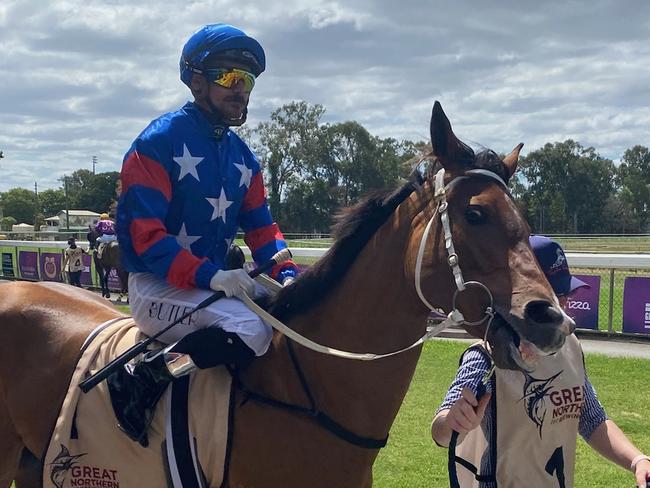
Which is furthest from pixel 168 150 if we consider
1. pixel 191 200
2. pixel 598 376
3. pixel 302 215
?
pixel 302 215

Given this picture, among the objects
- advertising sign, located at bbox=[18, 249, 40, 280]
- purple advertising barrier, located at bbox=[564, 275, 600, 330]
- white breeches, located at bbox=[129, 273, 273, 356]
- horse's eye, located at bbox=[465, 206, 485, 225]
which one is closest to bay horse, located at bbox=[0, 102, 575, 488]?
horse's eye, located at bbox=[465, 206, 485, 225]

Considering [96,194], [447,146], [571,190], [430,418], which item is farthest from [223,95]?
[96,194]

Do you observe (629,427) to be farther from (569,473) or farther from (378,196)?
(378,196)

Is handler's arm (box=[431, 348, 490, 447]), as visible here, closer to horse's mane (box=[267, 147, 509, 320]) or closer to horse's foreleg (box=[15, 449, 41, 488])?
horse's mane (box=[267, 147, 509, 320])

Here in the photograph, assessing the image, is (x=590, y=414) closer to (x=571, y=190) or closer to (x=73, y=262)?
(x=73, y=262)

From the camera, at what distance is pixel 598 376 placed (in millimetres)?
7945

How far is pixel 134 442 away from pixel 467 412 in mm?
1332

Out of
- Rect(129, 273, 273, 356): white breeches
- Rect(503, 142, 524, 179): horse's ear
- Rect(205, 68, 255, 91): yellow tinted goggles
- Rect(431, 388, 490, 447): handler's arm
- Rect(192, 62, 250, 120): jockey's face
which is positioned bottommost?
Rect(431, 388, 490, 447): handler's arm

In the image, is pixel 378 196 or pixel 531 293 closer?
pixel 531 293

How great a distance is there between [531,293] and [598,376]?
6907 mm

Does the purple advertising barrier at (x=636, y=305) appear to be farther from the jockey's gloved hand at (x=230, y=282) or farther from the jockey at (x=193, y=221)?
the jockey's gloved hand at (x=230, y=282)

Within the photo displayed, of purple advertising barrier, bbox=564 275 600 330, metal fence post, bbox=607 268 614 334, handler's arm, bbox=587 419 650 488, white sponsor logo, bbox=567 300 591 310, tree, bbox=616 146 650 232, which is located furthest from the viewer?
tree, bbox=616 146 650 232

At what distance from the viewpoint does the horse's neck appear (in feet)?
7.40

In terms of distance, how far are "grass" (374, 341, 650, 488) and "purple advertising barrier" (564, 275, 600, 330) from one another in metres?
1.91
